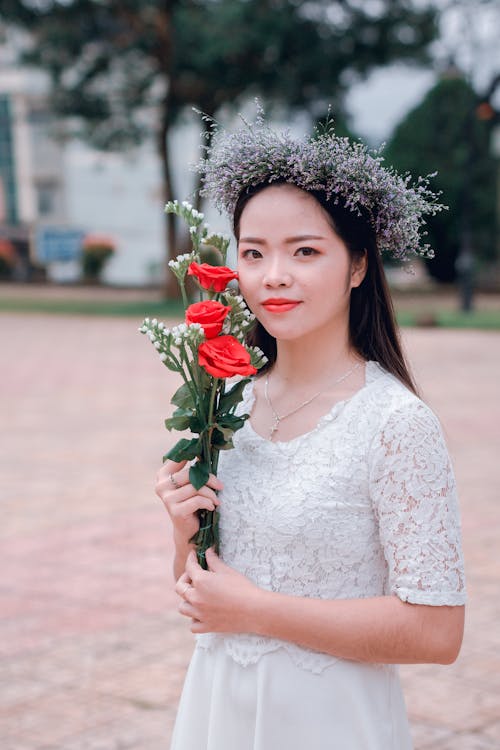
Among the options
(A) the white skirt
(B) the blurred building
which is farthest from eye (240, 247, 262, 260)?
(B) the blurred building

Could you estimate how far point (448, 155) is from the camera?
3784cm

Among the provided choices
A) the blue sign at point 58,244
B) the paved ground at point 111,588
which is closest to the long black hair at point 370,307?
the paved ground at point 111,588

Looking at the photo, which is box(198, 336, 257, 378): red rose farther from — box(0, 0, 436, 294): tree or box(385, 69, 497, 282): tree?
box(385, 69, 497, 282): tree

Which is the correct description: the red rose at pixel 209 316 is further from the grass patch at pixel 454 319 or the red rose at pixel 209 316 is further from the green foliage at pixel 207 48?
the green foliage at pixel 207 48

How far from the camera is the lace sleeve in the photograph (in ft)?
5.41

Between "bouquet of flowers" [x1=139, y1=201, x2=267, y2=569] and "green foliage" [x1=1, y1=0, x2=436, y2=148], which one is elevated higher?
"green foliage" [x1=1, y1=0, x2=436, y2=148]

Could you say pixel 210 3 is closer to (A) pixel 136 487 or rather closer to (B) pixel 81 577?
(A) pixel 136 487

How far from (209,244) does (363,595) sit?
0.67 metres

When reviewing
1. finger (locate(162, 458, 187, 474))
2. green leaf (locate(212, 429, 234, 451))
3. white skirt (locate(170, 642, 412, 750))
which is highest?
green leaf (locate(212, 429, 234, 451))

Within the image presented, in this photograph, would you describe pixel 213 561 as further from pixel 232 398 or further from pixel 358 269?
pixel 358 269

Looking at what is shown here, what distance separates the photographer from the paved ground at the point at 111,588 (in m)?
3.69

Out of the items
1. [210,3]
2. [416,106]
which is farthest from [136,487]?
[416,106]

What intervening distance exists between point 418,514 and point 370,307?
438 millimetres

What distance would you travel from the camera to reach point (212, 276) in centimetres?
177
